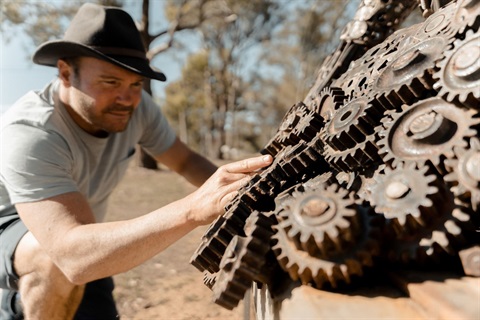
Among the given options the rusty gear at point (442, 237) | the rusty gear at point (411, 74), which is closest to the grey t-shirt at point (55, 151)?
the rusty gear at point (411, 74)

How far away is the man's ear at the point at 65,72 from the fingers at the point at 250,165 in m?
1.62

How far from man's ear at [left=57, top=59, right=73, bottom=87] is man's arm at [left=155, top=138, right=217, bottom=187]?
40.2 inches

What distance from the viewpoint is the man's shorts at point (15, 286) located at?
97.9 inches

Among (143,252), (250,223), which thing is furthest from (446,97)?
(143,252)

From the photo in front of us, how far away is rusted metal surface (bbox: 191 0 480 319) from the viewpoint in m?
1.03

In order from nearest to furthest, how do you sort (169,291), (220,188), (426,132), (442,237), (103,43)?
(442,237) < (426,132) < (220,188) < (103,43) < (169,291)

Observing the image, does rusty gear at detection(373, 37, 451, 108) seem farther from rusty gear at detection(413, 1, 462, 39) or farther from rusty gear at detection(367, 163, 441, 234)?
rusty gear at detection(367, 163, 441, 234)

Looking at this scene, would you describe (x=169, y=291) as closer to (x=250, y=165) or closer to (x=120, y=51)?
(x=120, y=51)

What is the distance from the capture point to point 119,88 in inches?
111

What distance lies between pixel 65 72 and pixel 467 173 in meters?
2.63

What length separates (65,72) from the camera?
9.48ft

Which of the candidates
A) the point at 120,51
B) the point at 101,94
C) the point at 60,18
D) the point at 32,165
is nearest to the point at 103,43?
the point at 120,51

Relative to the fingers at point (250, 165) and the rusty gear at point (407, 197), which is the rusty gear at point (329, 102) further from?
the rusty gear at point (407, 197)

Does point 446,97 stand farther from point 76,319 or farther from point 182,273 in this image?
point 182,273
